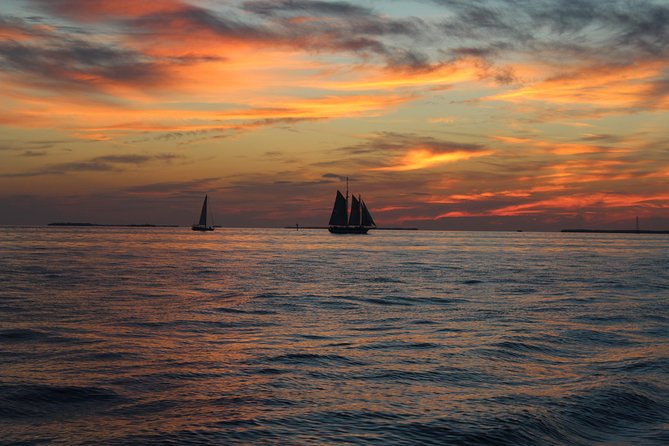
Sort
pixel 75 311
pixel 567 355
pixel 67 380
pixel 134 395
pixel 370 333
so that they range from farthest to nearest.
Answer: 1. pixel 75 311
2. pixel 370 333
3. pixel 567 355
4. pixel 67 380
5. pixel 134 395

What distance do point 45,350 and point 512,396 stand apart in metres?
13.5

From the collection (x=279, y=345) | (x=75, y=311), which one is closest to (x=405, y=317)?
(x=279, y=345)

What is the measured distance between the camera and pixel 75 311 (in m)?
27.9

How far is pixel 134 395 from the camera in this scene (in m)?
14.2

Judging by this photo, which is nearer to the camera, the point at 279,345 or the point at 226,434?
the point at 226,434

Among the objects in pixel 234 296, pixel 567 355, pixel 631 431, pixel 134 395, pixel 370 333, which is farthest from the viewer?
pixel 234 296

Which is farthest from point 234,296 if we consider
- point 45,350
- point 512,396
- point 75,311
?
point 512,396

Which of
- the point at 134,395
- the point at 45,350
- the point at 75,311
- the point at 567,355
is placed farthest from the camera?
the point at 75,311

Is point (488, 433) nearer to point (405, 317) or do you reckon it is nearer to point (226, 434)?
point (226, 434)

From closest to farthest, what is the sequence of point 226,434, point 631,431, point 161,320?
point 226,434
point 631,431
point 161,320

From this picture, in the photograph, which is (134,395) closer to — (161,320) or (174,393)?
(174,393)

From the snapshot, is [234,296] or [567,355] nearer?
[567,355]

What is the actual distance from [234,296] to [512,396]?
24362mm

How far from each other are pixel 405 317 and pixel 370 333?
16.8 ft
